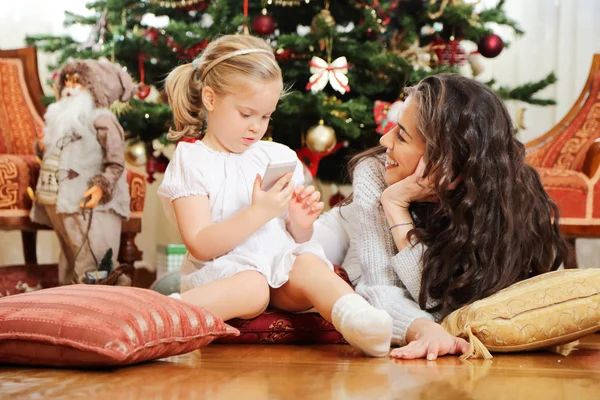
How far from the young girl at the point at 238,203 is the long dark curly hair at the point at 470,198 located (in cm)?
24

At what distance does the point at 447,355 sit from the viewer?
5.04 ft

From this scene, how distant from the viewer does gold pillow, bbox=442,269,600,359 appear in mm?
1521

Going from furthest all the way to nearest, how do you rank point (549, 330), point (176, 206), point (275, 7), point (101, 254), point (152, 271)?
point (152, 271) < point (275, 7) < point (101, 254) < point (176, 206) < point (549, 330)

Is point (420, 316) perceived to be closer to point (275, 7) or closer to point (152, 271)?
point (275, 7)

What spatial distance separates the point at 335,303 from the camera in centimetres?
150

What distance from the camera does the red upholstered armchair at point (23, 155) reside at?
271 centimetres

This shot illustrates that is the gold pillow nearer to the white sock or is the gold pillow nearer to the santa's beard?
the white sock

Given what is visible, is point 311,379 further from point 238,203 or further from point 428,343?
point 238,203

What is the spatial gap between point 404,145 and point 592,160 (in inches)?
48.8

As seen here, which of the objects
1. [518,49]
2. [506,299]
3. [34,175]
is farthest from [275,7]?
[506,299]

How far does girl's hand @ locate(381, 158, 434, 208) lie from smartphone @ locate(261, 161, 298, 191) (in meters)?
0.24

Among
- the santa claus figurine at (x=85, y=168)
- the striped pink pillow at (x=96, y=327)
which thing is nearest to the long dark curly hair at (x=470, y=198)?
the striped pink pillow at (x=96, y=327)

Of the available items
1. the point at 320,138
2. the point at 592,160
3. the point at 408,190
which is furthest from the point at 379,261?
the point at 592,160

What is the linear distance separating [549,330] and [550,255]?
0.27 meters
